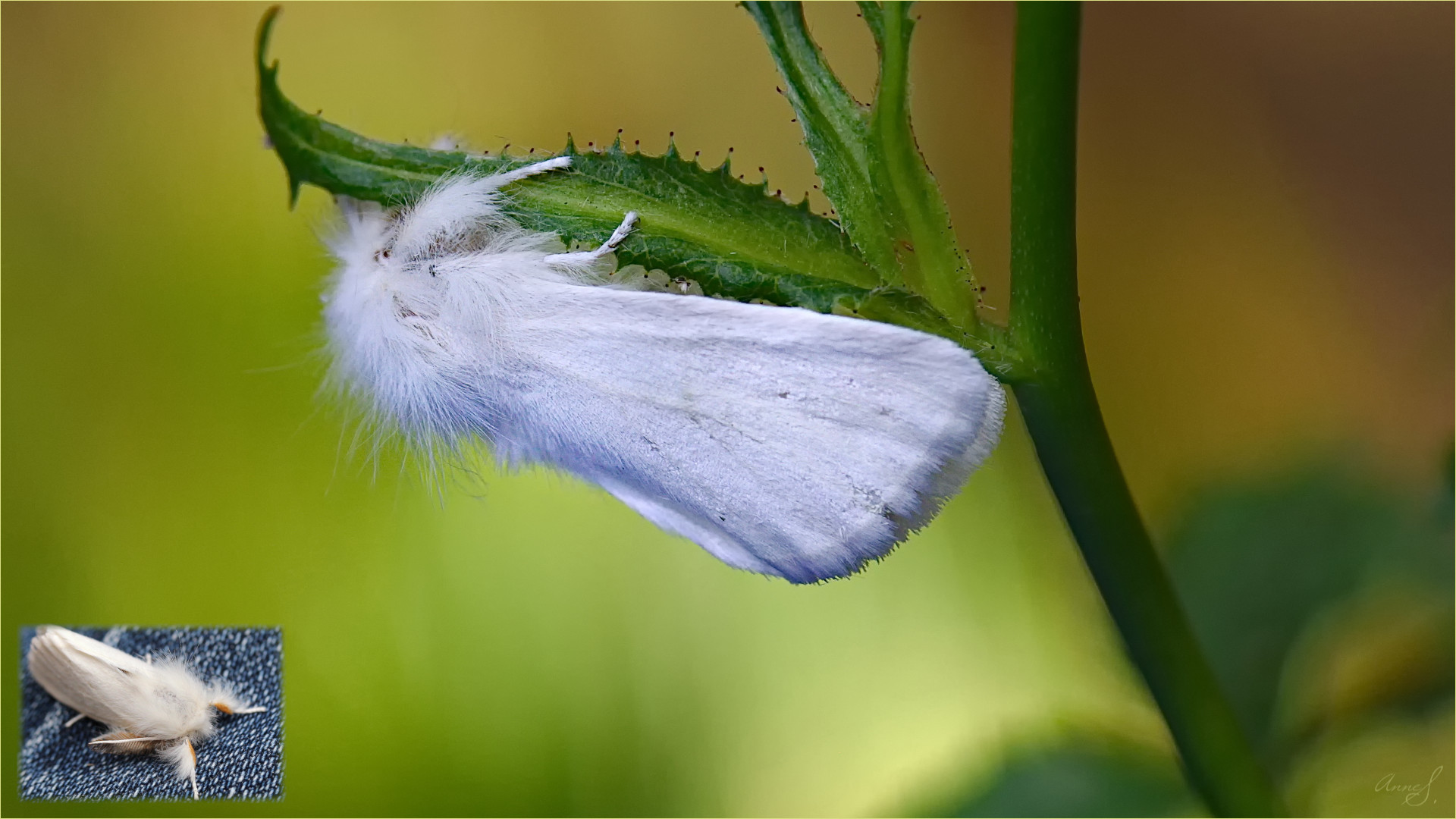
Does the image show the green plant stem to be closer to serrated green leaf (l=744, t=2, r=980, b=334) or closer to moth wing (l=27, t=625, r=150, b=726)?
serrated green leaf (l=744, t=2, r=980, b=334)

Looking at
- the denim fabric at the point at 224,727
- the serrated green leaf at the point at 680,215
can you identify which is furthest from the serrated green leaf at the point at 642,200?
the denim fabric at the point at 224,727

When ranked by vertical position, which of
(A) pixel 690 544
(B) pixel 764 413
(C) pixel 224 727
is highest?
(B) pixel 764 413

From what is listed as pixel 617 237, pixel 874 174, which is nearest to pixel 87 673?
pixel 617 237

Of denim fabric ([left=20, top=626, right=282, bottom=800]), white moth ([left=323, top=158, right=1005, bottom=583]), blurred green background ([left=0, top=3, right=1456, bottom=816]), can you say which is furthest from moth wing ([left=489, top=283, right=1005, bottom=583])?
denim fabric ([left=20, top=626, right=282, bottom=800])

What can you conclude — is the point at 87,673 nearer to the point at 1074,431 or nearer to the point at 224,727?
the point at 224,727

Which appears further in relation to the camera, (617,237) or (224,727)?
(224,727)

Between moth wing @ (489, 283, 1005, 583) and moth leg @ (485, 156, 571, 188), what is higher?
moth leg @ (485, 156, 571, 188)

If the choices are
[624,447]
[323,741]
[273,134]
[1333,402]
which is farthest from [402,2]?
[1333,402]
